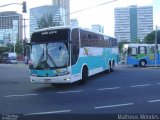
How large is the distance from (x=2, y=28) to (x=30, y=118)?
125522mm

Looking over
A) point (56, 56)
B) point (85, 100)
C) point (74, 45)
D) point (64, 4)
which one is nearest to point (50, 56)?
point (56, 56)

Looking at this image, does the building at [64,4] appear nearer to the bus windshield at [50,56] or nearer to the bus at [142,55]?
the bus at [142,55]

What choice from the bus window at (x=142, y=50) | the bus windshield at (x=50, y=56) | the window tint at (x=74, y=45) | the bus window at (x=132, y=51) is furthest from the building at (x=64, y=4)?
the bus windshield at (x=50, y=56)

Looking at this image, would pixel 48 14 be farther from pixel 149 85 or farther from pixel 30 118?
pixel 30 118

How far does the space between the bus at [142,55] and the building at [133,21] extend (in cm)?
4874

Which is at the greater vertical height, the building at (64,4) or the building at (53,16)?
the building at (64,4)

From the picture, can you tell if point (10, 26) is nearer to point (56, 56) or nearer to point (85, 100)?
point (56, 56)

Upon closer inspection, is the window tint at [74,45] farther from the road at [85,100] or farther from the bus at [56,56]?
the road at [85,100]

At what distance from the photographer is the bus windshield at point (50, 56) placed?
715 inches

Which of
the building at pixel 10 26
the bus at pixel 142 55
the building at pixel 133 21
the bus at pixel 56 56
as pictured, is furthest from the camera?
the building at pixel 10 26

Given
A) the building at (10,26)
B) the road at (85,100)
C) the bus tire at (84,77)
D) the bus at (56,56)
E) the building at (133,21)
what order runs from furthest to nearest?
the building at (10,26), the building at (133,21), the bus tire at (84,77), the bus at (56,56), the road at (85,100)

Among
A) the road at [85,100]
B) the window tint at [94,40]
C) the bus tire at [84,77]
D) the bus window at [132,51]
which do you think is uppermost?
the window tint at [94,40]

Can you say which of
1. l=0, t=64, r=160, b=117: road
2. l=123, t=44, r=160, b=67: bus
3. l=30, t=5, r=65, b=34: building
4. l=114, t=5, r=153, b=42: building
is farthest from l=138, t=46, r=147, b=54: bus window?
l=114, t=5, r=153, b=42: building

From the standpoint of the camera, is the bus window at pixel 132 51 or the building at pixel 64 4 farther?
the building at pixel 64 4
